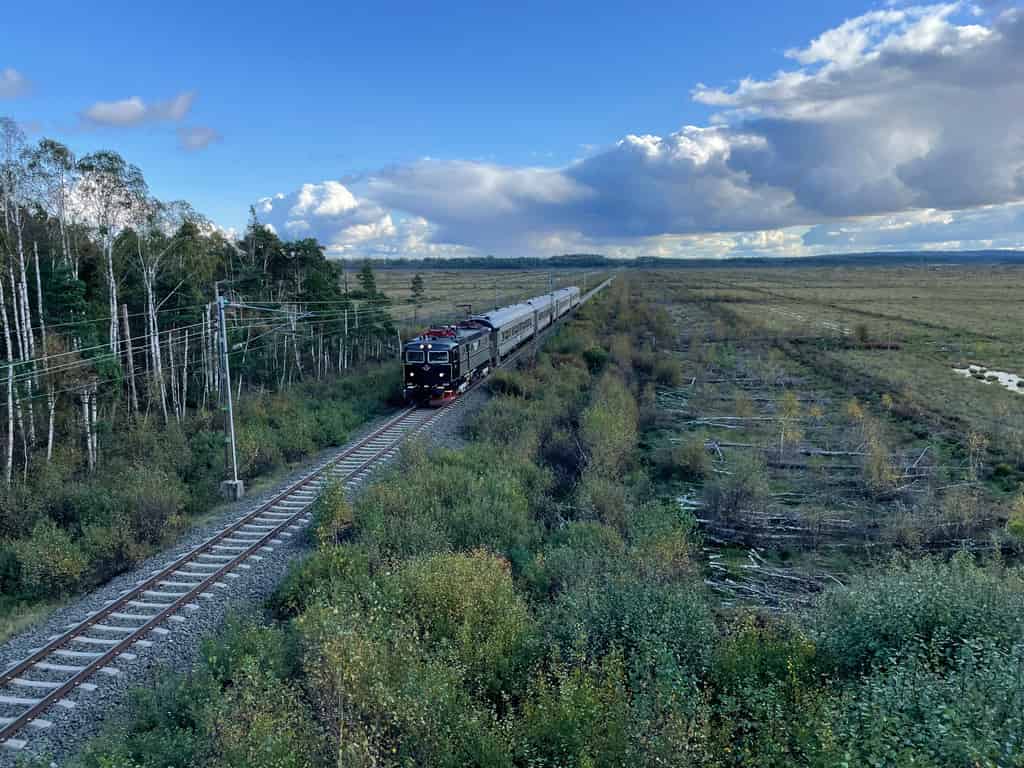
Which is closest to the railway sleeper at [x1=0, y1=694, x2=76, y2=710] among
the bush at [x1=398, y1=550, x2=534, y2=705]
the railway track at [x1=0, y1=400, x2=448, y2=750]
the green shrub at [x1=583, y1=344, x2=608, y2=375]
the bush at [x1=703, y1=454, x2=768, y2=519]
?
the railway track at [x1=0, y1=400, x2=448, y2=750]

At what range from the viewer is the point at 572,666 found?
861 cm

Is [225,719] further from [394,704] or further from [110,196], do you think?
[110,196]

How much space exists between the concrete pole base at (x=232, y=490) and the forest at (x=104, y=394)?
0.38m

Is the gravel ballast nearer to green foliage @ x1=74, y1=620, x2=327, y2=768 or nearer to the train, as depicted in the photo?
green foliage @ x1=74, y1=620, x2=327, y2=768

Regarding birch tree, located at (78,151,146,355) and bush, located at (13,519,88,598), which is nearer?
bush, located at (13,519,88,598)

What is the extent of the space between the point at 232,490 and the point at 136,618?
7.24 metres

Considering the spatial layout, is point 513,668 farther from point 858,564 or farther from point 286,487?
point 286,487

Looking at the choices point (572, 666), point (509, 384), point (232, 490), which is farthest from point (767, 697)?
point (509, 384)

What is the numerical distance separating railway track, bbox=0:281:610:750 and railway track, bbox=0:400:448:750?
1 cm

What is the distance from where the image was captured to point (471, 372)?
31062 mm

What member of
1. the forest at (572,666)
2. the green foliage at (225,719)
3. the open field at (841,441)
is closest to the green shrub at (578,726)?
the forest at (572,666)

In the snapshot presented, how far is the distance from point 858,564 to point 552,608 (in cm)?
910

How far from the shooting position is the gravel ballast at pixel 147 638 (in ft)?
27.9

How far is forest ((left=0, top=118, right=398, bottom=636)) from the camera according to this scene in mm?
14938
